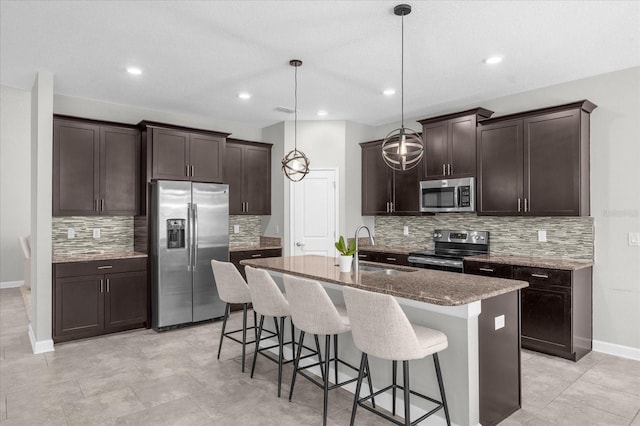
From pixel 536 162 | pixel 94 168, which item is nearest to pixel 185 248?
pixel 94 168

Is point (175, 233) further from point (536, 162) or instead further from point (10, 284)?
point (10, 284)

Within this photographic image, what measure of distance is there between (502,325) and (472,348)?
39 centimetres

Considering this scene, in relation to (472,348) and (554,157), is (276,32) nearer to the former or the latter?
(472,348)

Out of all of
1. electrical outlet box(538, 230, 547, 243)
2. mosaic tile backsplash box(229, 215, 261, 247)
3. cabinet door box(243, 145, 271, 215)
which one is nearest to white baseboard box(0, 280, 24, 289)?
mosaic tile backsplash box(229, 215, 261, 247)

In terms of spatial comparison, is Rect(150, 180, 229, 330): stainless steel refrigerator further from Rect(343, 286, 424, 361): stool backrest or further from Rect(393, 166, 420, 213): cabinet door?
Rect(343, 286, 424, 361): stool backrest

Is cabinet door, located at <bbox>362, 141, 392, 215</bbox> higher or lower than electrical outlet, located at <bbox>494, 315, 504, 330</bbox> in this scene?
higher

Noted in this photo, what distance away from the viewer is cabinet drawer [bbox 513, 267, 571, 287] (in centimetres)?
376

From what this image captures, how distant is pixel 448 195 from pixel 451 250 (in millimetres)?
763

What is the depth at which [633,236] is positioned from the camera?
3840 mm

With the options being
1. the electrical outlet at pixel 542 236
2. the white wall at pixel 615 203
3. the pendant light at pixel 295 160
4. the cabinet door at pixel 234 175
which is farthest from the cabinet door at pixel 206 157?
the white wall at pixel 615 203

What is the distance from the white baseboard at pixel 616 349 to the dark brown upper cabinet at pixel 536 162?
132cm

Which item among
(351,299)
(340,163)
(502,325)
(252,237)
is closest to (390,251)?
(340,163)

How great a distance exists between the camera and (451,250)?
17.2 ft

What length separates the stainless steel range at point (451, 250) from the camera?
4723 mm
